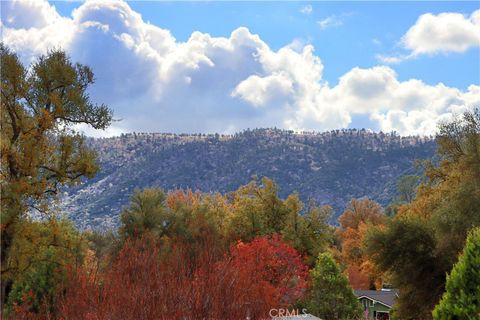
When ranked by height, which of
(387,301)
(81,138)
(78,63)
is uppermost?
(78,63)

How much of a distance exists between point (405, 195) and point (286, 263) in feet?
178

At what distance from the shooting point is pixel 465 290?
36.0ft

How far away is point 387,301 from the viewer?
57.5 meters

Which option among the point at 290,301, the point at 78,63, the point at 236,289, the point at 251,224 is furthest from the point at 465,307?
the point at 251,224

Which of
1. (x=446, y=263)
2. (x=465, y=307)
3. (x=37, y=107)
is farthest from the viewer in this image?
(x=446, y=263)

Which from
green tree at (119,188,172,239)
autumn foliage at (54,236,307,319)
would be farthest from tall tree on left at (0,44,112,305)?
green tree at (119,188,172,239)

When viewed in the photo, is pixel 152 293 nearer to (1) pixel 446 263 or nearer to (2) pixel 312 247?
(1) pixel 446 263

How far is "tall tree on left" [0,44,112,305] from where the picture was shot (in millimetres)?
20188

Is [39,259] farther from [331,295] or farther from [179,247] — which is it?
[331,295]

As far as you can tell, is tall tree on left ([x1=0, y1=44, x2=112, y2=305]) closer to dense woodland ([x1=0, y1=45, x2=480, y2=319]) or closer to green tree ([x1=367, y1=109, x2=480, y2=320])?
dense woodland ([x1=0, y1=45, x2=480, y2=319])

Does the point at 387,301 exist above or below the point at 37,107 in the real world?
below

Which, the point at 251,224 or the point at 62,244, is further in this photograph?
the point at 251,224

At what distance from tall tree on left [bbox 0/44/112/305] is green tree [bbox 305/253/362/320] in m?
20.9

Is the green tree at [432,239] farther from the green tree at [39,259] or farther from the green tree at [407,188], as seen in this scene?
the green tree at [407,188]
